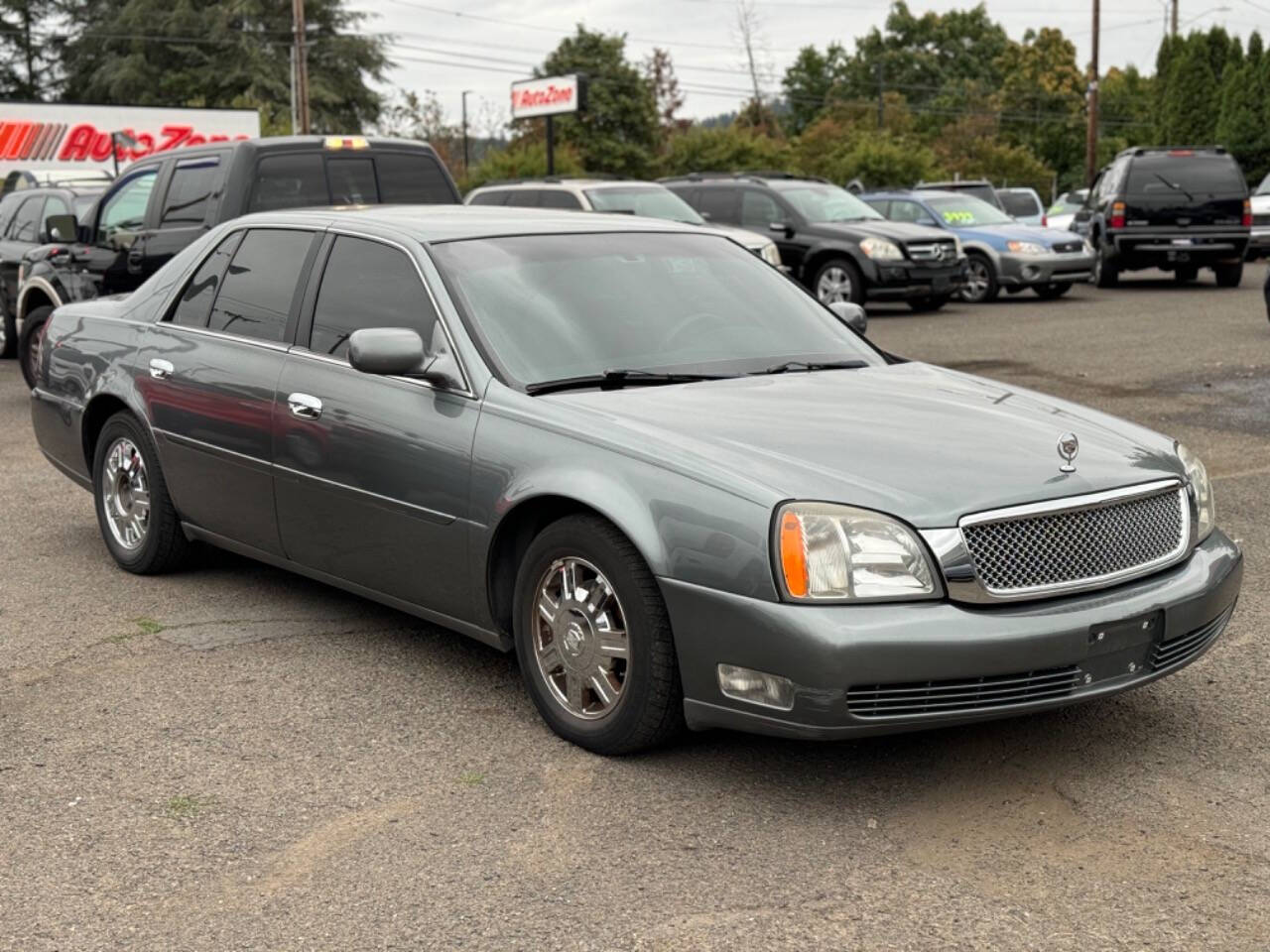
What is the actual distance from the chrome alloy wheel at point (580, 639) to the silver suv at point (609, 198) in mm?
13165

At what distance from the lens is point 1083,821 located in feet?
13.3

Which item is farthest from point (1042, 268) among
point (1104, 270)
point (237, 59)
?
point (237, 59)

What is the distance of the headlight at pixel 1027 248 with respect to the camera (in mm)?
21719

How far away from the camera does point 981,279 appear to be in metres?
22.2

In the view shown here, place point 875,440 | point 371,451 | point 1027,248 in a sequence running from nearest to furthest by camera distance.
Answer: point 875,440, point 371,451, point 1027,248

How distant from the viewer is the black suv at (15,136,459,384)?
11344 millimetres

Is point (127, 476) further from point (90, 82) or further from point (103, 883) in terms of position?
point (90, 82)

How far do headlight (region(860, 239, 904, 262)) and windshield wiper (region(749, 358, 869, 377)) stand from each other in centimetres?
1417

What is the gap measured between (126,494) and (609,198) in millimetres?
11730

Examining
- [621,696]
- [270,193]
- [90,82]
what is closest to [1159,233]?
[270,193]

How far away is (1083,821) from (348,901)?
1806 millimetres

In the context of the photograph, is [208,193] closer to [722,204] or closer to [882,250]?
[882,250]

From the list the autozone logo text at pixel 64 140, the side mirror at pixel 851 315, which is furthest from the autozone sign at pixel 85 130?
the side mirror at pixel 851 315

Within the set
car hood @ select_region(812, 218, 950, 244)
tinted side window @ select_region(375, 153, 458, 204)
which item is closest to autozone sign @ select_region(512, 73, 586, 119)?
car hood @ select_region(812, 218, 950, 244)
